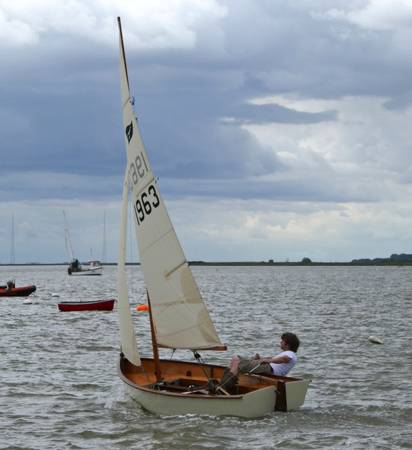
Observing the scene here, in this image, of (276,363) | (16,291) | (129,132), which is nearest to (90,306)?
(16,291)

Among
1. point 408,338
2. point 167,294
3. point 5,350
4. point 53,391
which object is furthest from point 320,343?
point 167,294

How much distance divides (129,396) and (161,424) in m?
1.87

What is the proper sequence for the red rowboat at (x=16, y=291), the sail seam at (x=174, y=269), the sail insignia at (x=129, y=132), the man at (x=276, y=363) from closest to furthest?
1. the sail seam at (x=174, y=269)
2. the man at (x=276, y=363)
3. the sail insignia at (x=129, y=132)
4. the red rowboat at (x=16, y=291)

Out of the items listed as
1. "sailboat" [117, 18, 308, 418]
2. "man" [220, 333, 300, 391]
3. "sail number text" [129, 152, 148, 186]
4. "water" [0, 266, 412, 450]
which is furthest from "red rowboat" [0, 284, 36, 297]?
"man" [220, 333, 300, 391]

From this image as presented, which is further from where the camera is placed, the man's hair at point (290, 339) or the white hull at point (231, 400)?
the man's hair at point (290, 339)

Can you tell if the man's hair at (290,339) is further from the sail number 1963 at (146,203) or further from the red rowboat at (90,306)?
the red rowboat at (90,306)

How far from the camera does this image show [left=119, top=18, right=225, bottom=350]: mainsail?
1988 cm

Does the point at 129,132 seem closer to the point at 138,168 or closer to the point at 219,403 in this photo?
the point at 138,168

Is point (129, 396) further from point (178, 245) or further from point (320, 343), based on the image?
point (320, 343)

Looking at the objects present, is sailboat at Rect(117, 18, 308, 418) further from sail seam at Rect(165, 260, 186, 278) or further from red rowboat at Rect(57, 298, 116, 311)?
red rowboat at Rect(57, 298, 116, 311)

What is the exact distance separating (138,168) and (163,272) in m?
2.49

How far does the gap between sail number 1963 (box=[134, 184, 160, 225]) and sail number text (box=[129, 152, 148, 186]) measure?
0.38 meters

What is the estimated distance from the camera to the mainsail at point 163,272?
1988cm

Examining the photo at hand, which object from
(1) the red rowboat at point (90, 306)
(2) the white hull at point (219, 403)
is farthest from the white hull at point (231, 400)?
(1) the red rowboat at point (90, 306)
